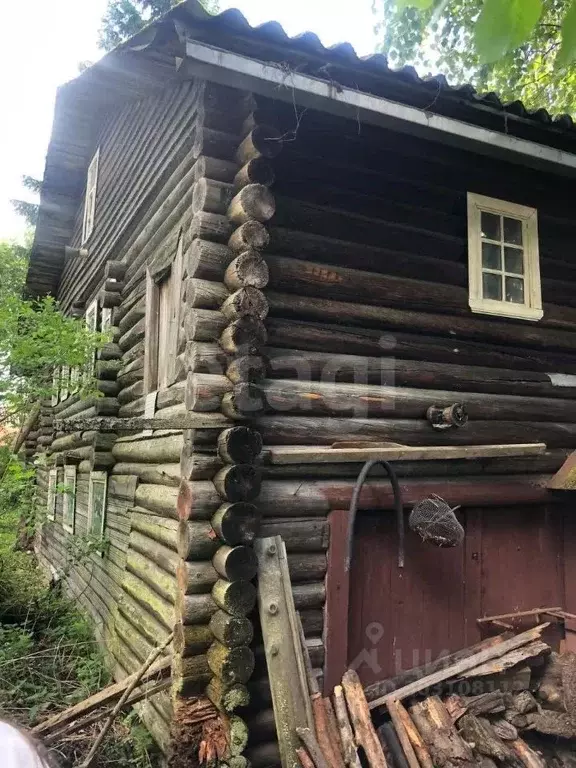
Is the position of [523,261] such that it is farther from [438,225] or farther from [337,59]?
[337,59]

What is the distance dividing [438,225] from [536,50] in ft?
36.2

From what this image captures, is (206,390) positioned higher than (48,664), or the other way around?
(206,390)

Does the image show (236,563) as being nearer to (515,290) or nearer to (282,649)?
(282,649)

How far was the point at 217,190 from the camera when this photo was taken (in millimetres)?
4695

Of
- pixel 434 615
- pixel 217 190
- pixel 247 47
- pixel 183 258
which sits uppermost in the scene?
pixel 247 47

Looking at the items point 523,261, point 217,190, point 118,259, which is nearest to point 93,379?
point 118,259

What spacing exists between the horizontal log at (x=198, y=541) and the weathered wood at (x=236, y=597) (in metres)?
0.25

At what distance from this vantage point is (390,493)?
4957 millimetres

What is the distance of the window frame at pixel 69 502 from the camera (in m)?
10.2

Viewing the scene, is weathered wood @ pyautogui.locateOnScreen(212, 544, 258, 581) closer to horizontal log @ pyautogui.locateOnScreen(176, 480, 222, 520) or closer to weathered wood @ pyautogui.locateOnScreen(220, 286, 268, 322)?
horizontal log @ pyautogui.locateOnScreen(176, 480, 222, 520)

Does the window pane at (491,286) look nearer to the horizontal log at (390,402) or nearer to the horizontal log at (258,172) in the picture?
the horizontal log at (390,402)

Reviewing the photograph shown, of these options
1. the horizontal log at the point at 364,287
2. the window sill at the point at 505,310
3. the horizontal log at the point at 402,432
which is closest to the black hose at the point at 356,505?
the horizontal log at the point at 402,432

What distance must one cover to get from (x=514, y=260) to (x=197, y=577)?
172 inches

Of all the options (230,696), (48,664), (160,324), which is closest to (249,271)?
(160,324)
